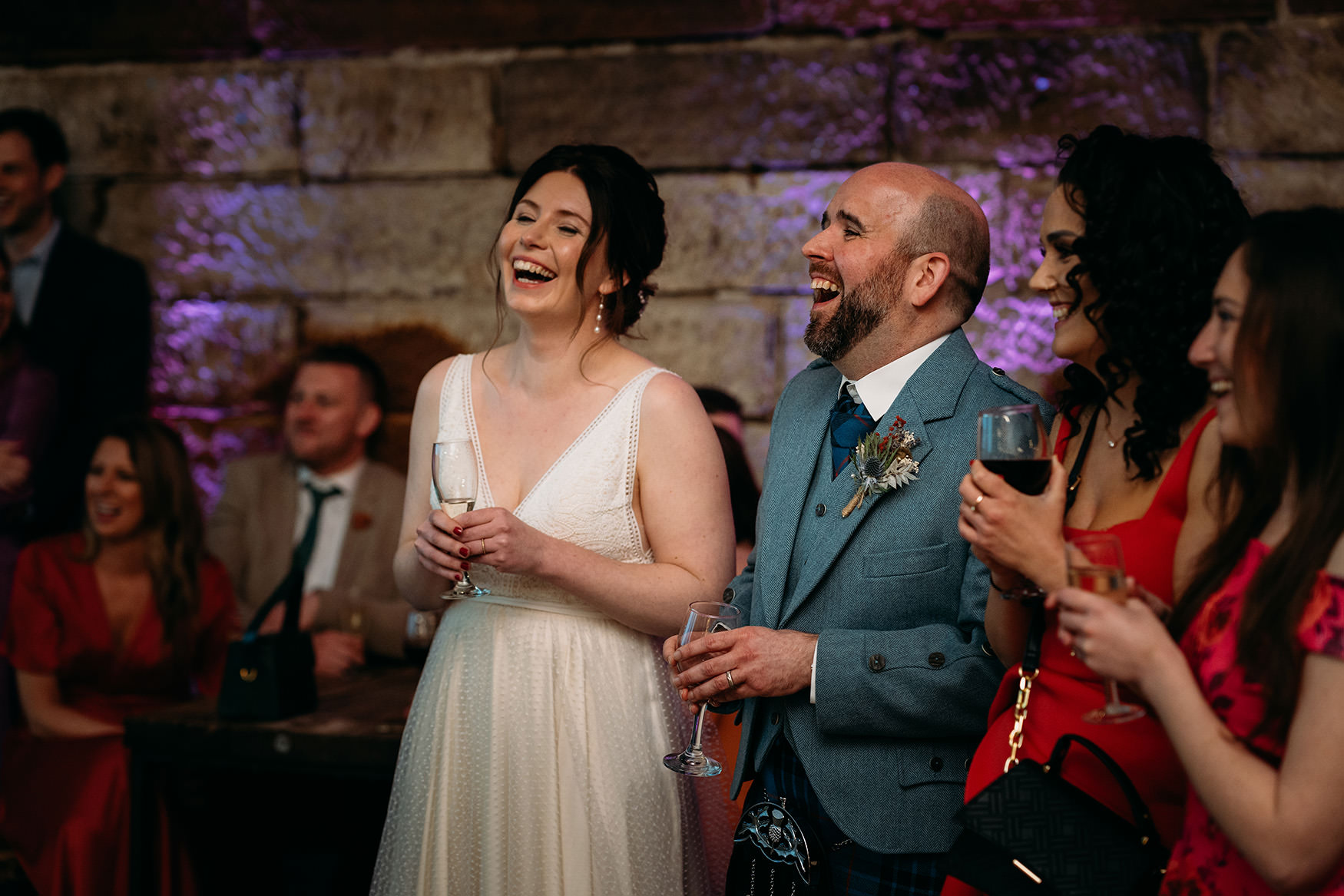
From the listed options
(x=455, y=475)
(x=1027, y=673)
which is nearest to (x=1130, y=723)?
(x=1027, y=673)

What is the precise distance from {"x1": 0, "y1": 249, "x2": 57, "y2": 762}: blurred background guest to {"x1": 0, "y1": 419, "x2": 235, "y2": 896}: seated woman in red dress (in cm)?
52

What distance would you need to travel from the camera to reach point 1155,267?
1.67 meters

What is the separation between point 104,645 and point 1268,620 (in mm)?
3481

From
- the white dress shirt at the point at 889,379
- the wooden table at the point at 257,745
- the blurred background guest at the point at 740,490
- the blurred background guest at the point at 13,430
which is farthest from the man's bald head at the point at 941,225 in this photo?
the blurred background guest at the point at 13,430

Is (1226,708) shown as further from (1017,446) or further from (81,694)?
(81,694)

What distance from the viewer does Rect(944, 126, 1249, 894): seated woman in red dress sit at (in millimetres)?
1529

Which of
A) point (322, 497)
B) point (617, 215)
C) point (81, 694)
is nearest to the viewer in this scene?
point (617, 215)

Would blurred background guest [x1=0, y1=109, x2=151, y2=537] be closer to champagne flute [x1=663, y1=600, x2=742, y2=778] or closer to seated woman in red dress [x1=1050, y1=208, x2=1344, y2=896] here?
champagne flute [x1=663, y1=600, x2=742, y2=778]

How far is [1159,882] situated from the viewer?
1.50 m

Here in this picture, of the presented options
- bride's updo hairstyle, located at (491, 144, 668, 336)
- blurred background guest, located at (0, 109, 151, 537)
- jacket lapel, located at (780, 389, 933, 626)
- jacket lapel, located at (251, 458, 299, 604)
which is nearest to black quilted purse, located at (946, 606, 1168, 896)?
jacket lapel, located at (780, 389, 933, 626)

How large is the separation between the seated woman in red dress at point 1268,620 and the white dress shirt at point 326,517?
3.54m

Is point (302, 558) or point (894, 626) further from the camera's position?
point (302, 558)

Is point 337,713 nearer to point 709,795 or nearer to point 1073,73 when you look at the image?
point 709,795

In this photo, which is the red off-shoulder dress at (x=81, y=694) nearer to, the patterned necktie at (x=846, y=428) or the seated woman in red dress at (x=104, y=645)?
the seated woman in red dress at (x=104, y=645)
